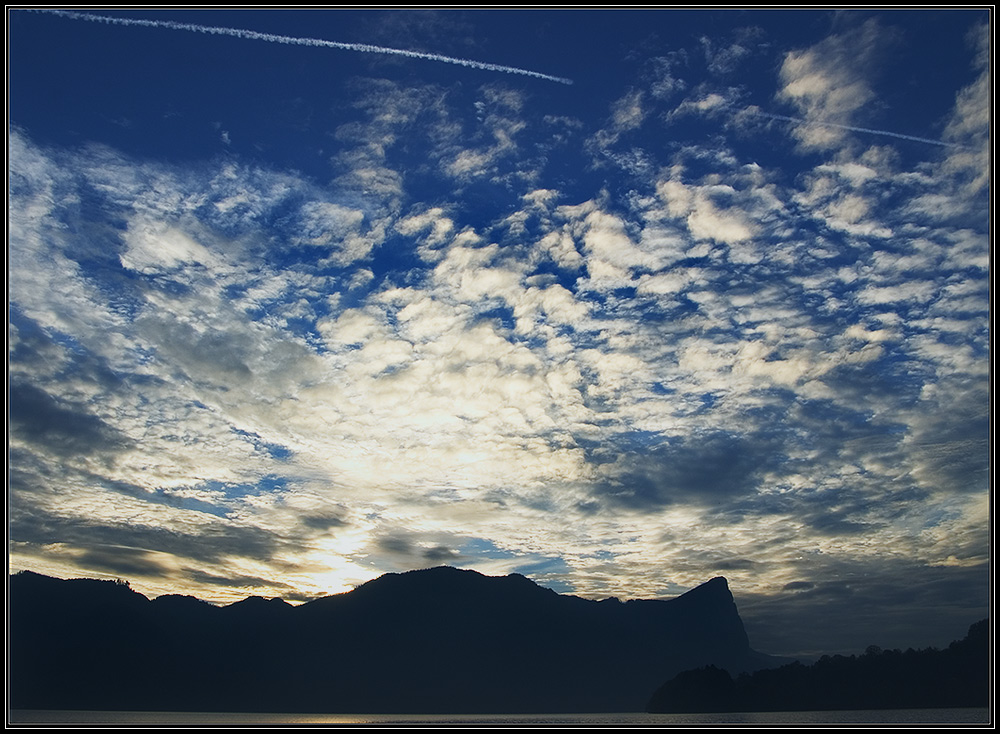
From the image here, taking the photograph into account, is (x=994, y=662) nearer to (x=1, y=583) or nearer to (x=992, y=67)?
(x=992, y=67)

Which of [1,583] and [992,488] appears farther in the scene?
[1,583]

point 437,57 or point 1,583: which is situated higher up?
point 437,57

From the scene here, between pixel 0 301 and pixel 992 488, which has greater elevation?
pixel 0 301

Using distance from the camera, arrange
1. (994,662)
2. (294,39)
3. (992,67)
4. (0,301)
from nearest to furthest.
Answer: (992,67) < (994,662) < (0,301) < (294,39)

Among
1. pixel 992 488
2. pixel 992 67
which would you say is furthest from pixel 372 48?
pixel 992 488
